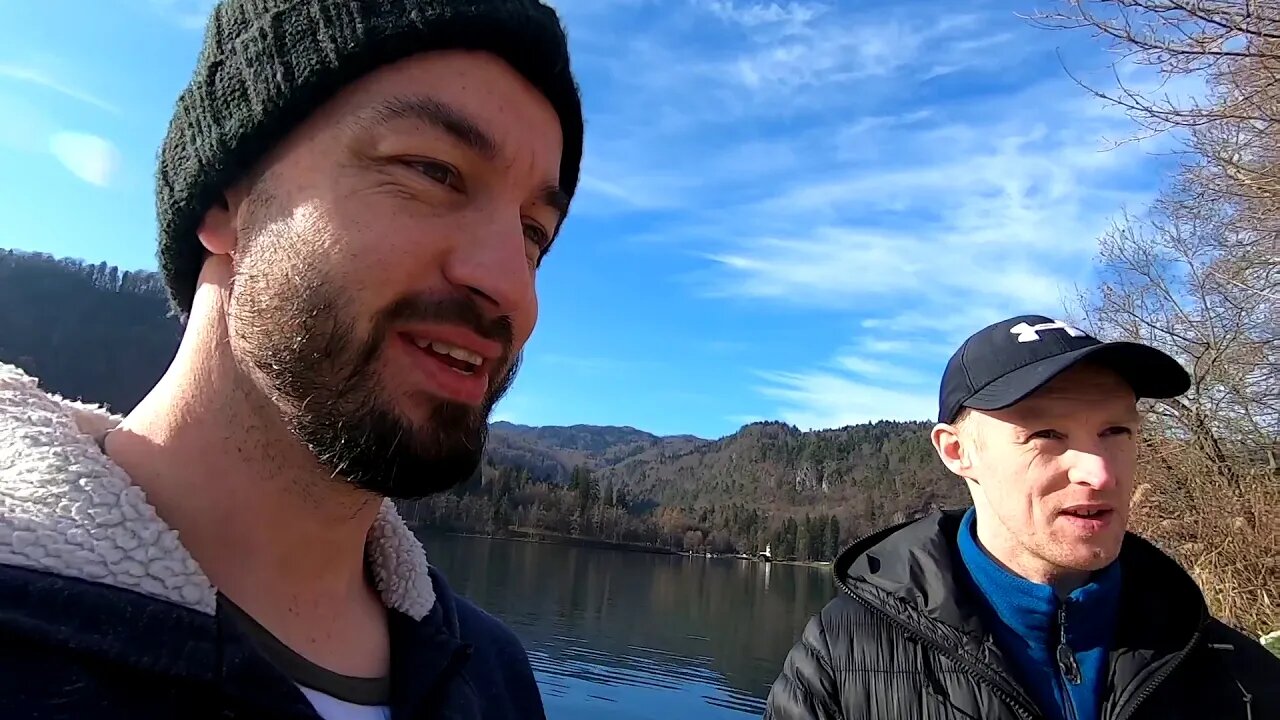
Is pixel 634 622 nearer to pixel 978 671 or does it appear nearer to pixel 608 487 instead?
pixel 978 671

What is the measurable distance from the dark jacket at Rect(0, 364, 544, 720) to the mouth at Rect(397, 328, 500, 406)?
1.53 feet

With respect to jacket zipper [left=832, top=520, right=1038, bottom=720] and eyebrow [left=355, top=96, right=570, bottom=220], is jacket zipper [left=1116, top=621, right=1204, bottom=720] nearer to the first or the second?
jacket zipper [left=832, top=520, right=1038, bottom=720]

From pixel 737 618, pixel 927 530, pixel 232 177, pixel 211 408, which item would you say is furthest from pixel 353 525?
pixel 737 618

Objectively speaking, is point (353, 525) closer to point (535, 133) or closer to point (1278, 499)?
point (535, 133)

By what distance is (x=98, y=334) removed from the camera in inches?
3765

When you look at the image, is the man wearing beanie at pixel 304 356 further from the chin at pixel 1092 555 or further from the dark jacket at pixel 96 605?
Answer: the chin at pixel 1092 555

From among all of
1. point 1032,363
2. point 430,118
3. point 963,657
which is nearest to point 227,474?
point 430,118

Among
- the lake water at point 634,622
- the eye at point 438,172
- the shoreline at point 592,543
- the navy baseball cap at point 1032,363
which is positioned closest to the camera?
the eye at point 438,172

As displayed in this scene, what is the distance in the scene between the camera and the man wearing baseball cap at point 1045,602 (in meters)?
2.35

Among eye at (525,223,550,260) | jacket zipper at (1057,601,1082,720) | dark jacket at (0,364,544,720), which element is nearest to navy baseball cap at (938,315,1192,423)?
jacket zipper at (1057,601,1082,720)

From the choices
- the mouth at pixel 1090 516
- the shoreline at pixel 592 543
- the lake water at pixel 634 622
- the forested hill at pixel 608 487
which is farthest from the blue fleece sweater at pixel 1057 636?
the shoreline at pixel 592 543

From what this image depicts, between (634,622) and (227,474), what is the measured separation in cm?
6685

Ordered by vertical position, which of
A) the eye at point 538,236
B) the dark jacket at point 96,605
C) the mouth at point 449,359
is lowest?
the dark jacket at point 96,605

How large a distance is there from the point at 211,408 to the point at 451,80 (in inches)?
29.9
